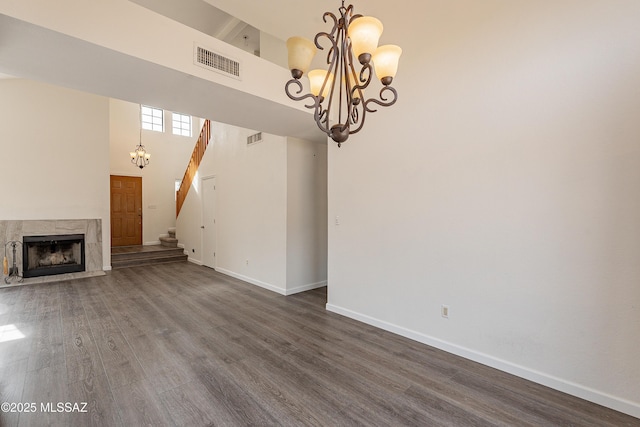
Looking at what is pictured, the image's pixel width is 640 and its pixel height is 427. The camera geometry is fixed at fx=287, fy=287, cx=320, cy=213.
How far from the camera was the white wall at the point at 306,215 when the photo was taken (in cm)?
489

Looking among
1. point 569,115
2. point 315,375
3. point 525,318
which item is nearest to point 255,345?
point 315,375

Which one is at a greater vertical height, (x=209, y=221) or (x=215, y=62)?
(x=215, y=62)

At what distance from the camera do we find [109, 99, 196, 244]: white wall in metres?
8.39

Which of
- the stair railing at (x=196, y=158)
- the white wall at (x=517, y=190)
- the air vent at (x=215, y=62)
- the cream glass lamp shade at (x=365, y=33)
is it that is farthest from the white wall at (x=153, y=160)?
the cream glass lamp shade at (x=365, y=33)

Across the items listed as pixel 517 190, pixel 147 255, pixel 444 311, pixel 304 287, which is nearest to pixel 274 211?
pixel 304 287

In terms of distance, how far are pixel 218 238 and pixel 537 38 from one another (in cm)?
626

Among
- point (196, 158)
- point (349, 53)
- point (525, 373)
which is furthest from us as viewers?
point (196, 158)

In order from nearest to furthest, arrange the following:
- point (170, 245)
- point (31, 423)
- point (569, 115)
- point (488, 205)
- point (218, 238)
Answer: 1. point (31, 423)
2. point (569, 115)
3. point (488, 205)
4. point (218, 238)
5. point (170, 245)

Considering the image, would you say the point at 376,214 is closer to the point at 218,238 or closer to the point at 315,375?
the point at 315,375

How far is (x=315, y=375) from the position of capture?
251 centimetres

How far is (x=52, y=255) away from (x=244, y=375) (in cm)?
618

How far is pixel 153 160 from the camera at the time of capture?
29.6 ft

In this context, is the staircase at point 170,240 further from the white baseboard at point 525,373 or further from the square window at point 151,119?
the white baseboard at point 525,373

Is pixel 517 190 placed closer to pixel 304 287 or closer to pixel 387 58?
pixel 387 58
